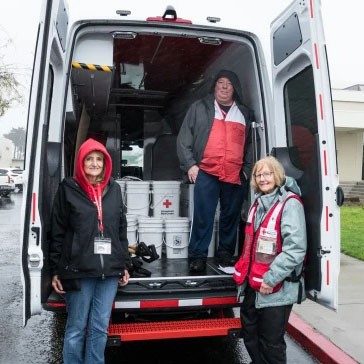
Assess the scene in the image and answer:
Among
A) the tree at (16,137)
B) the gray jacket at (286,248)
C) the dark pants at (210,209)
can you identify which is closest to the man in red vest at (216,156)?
the dark pants at (210,209)

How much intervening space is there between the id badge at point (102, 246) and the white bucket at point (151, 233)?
1831 millimetres

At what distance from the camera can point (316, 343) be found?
429 centimetres

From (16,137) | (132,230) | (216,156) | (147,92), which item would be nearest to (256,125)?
(216,156)

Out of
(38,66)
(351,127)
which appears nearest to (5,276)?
(38,66)

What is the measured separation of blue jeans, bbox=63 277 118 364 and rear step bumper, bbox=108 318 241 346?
130 millimetres

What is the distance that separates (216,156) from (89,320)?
1836mm

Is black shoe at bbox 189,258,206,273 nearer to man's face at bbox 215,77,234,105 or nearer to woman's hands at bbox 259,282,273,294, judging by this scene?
woman's hands at bbox 259,282,273,294

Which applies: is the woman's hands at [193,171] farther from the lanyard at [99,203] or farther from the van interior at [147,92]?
the lanyard at [99,203]

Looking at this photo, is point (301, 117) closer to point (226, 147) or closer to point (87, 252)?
point (226, 147)

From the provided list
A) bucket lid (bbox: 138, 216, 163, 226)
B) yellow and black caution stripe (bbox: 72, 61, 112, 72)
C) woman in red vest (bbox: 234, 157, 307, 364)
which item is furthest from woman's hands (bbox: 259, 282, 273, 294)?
yellow and black caution stripe (bbox: 72, 61, 112, 72)

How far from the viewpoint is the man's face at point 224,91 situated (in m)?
4.48

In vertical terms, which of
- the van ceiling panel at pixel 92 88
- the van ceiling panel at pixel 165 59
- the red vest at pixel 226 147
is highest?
the van ceiling panel at pixel 165 59

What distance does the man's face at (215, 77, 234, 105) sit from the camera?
4.48 metres

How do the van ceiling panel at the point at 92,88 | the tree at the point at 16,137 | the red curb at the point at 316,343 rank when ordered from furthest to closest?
the tree at the point at 16,137, the van ceiling panel at the point at 92,88, the red curb at the point at 316,343
